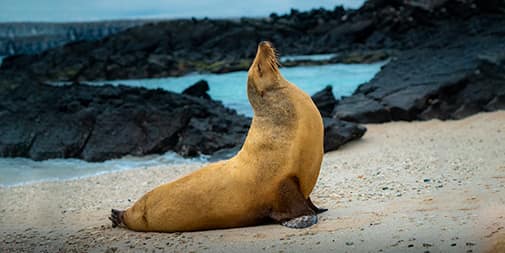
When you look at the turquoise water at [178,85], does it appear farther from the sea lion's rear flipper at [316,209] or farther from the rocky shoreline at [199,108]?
the sea lion's rear flipper at [316,209]

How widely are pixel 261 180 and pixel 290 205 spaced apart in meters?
0.24

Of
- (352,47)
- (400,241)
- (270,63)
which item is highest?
(270,63)

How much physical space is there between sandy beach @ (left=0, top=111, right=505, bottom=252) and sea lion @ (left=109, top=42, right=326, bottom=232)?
136 millimetres

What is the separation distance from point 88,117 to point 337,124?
376 centimetres

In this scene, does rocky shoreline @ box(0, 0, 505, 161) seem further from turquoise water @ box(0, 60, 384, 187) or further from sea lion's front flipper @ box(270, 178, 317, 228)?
sea lion's front flipper @ box(270, 178, 317, 228)

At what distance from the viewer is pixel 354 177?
582 cm

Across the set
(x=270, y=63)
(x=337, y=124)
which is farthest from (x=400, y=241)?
(x=337, y=124)

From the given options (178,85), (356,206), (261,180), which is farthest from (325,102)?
(178,85)

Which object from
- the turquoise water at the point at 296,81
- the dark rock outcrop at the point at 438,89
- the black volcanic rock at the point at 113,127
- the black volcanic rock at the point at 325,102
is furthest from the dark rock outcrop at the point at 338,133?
the turquoise water at the point at 296,81

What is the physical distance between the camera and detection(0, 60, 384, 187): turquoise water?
8.03 meters

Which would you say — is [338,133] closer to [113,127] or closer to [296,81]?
[113,127]

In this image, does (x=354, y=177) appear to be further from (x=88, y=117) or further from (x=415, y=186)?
(x=88, y=117)

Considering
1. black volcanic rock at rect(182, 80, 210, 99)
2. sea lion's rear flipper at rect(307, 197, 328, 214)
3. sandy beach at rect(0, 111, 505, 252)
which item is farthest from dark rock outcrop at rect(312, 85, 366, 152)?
black volcanic rock at rect(182, 80, 210, 99)

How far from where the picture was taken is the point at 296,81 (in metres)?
16.6
